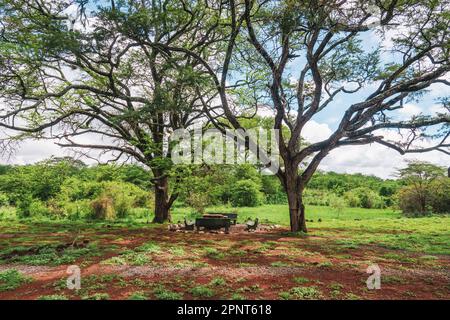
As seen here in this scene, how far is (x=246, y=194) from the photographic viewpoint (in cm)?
3119

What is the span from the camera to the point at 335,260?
26.0 ft

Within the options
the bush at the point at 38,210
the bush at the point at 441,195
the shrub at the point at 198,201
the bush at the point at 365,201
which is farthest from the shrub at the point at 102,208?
the bush at the point at 441,195

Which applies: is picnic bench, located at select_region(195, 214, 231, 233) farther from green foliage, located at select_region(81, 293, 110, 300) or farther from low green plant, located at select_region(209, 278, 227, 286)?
green foliage, located at select_region(81, 293, 110, 300)

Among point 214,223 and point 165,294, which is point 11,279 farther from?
point 214,223

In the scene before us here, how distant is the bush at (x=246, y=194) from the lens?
101 feet

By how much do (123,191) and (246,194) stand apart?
1363cm

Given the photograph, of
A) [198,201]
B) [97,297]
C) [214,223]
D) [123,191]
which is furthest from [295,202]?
[123,191]

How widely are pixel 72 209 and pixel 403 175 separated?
25305 millimetres

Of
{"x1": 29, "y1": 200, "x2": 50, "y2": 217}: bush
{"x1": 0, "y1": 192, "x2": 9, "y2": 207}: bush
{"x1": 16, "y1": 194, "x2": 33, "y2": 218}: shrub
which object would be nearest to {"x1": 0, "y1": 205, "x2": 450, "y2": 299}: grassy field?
{"x1": 29, "y1": 200, "x2": 50, "y2": 217}: bush

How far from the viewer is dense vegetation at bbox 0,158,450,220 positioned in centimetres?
1625

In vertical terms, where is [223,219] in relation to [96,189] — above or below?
below

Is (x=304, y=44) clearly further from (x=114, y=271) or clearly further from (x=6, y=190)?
(x=6, y=190)

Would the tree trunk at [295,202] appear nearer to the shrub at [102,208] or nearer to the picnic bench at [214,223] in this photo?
the picnic bench at [214,223]
